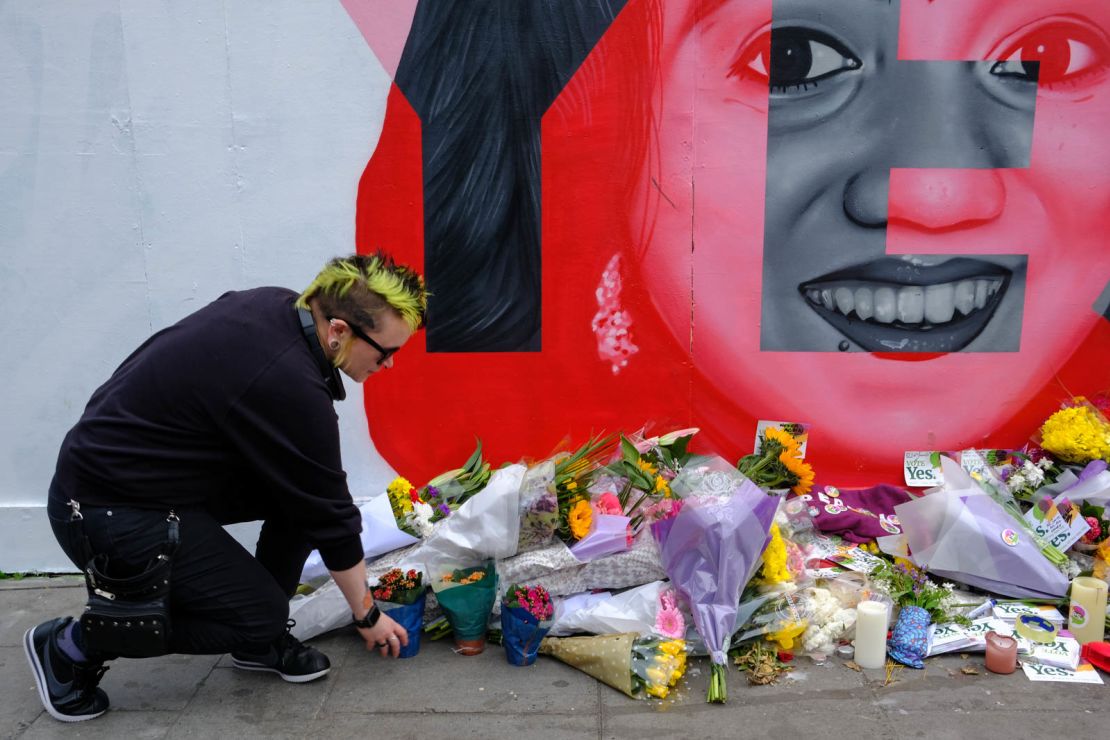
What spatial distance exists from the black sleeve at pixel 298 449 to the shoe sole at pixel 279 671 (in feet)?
2.23

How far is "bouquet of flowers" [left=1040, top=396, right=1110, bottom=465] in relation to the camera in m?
3.67

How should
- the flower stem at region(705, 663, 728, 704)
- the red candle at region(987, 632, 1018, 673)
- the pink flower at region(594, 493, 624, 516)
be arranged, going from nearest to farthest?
the flower stem at region(705, 663, 728, 704) < the red candle at region(987, 632, 1018, 673) < the pink flower at region(594, 493, 624, 516)

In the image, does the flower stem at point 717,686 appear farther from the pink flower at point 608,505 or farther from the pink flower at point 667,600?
the pink flower at point 608,505

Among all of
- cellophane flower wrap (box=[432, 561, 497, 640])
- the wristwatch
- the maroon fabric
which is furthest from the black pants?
the maroon fabric

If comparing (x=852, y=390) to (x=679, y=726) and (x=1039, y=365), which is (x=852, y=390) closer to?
(x=1039, y=365)

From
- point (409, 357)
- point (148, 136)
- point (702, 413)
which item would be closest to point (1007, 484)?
point (702, 413)

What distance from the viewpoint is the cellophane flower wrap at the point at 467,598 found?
3066mm

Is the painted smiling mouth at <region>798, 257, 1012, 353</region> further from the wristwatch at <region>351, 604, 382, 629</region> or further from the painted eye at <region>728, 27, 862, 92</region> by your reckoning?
the wristwatch at <region>351, 604, 382, 629</region>

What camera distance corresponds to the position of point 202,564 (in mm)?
2619

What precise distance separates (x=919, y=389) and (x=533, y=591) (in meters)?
2.11

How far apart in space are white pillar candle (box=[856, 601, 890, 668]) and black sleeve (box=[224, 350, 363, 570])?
1829 millimetres

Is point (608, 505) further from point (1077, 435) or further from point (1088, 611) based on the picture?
point (1077, 435)

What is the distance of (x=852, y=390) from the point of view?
394 centimetres

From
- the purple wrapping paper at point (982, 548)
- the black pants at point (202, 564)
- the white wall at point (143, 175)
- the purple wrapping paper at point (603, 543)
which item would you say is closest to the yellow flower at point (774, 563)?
the purple wrapping paper at point (603, 543)
